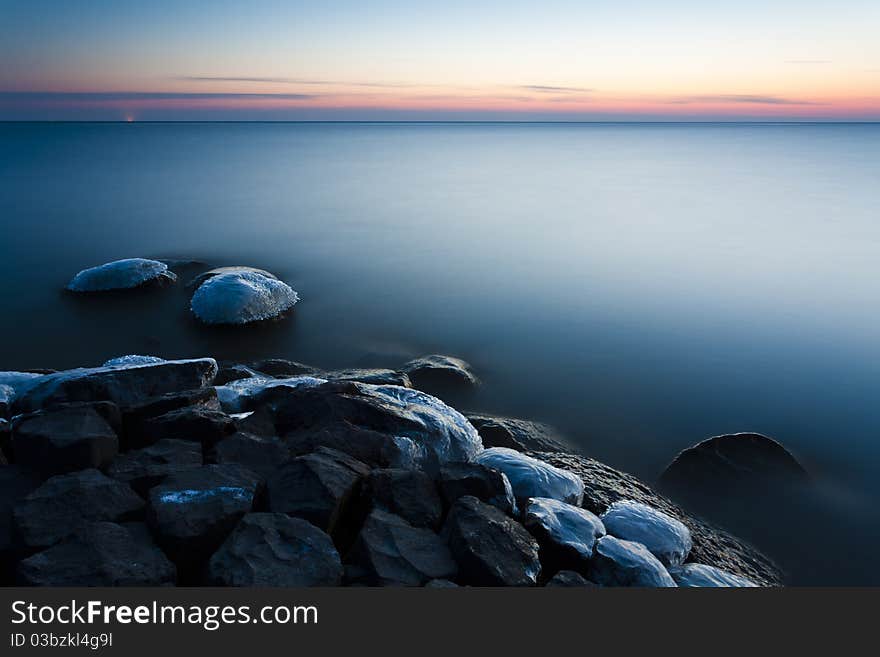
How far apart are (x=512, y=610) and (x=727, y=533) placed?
3.90 m

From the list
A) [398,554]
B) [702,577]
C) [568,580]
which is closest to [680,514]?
[702,577]

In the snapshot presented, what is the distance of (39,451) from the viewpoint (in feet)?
15.0

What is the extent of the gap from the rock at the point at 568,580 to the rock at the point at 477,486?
0.74m

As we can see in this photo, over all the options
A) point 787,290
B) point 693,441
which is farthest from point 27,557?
point 787,290

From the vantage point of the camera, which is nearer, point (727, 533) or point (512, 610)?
point (512, 610)

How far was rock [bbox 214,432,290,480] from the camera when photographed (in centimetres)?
479

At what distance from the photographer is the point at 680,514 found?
6.59 metres

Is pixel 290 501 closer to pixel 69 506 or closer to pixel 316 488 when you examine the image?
pixel 316 488

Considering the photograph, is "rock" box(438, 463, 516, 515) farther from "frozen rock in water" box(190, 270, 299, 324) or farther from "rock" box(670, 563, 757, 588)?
"frozen rock in water" box(190, 270, 299, 324)

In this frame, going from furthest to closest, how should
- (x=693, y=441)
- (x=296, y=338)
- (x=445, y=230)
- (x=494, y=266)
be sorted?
1. (x=445, y=230)
2. (x=494, y=266)
3. (x=296, y=338)
4. (x=693, y=441)

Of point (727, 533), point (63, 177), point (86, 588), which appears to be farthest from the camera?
point (63, 177)

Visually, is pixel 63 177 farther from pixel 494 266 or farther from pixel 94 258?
pixel 494 266

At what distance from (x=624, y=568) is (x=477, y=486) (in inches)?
47.1

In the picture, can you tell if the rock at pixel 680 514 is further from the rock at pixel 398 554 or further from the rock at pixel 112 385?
the rock at pixel 112 385
